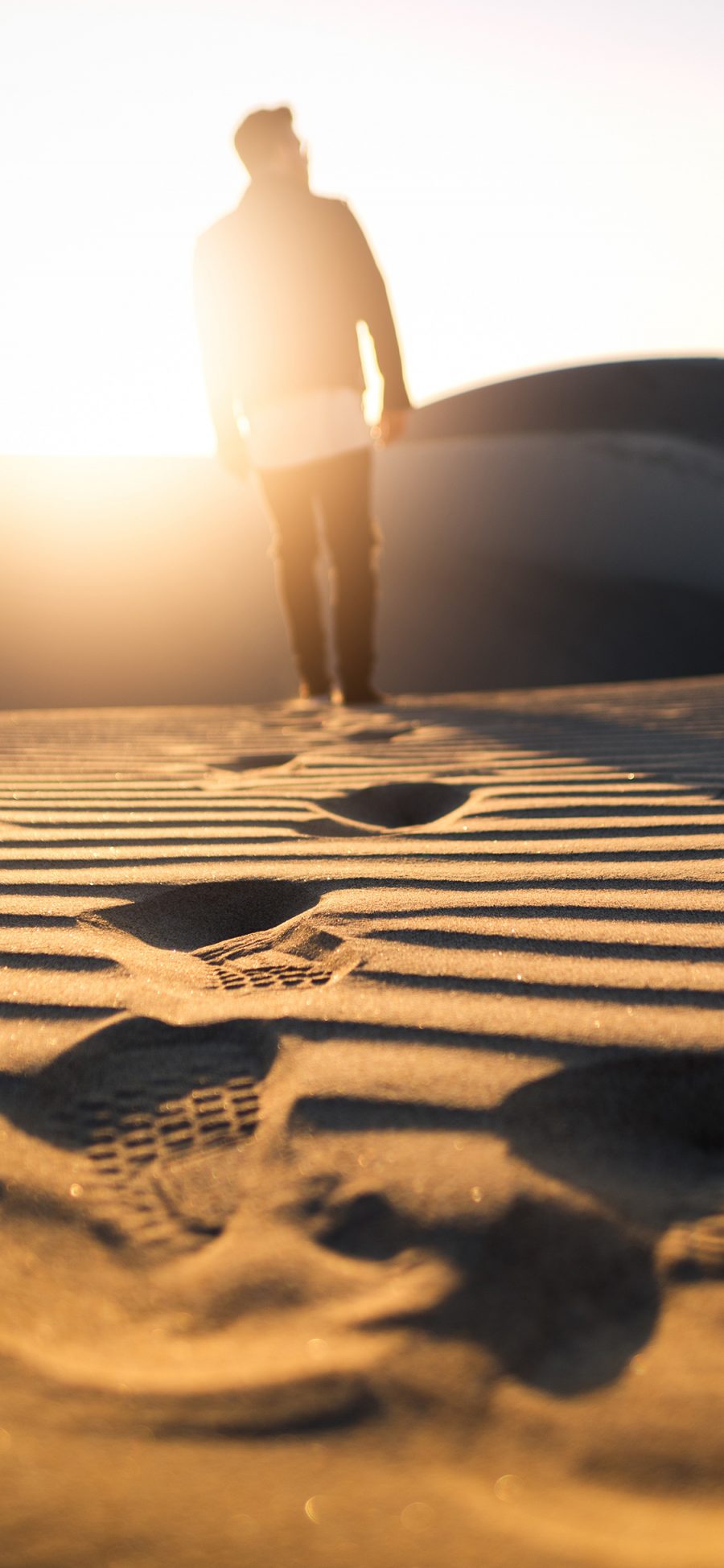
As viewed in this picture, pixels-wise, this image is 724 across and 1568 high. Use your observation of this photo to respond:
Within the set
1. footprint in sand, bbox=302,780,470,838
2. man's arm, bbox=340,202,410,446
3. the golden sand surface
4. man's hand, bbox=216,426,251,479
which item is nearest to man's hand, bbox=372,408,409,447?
man's arm, bbox=340,202,410,446

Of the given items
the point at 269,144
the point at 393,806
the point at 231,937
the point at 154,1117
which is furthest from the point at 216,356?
the point at 154,1117

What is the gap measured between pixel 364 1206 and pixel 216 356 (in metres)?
3.86

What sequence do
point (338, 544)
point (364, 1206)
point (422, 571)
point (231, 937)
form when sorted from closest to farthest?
point (364, 1206) < point (231, 937) < point (338, 544) < point (422, 571)

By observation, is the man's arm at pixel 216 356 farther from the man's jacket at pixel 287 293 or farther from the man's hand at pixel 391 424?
the man's hand at pixel 391 424

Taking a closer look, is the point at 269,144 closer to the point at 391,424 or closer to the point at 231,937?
the point at 391,424

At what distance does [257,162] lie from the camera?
12.9ft

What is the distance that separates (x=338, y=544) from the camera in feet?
13.9

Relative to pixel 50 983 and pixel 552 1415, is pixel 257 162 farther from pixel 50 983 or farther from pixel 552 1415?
pixel 552 1415

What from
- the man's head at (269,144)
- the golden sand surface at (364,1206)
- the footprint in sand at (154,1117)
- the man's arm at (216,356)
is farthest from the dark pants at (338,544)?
the footprint in sand at (154,1117)

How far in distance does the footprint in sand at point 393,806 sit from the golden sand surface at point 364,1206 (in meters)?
0.25

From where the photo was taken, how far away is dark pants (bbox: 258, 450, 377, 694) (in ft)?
13.5

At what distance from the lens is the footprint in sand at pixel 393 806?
2037mm

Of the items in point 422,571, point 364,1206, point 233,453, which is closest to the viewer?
point 364,1206

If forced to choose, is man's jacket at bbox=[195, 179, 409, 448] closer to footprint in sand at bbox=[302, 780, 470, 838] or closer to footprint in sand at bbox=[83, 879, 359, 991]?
footprint in sand at bbox=[302, 780, 470, 838]
